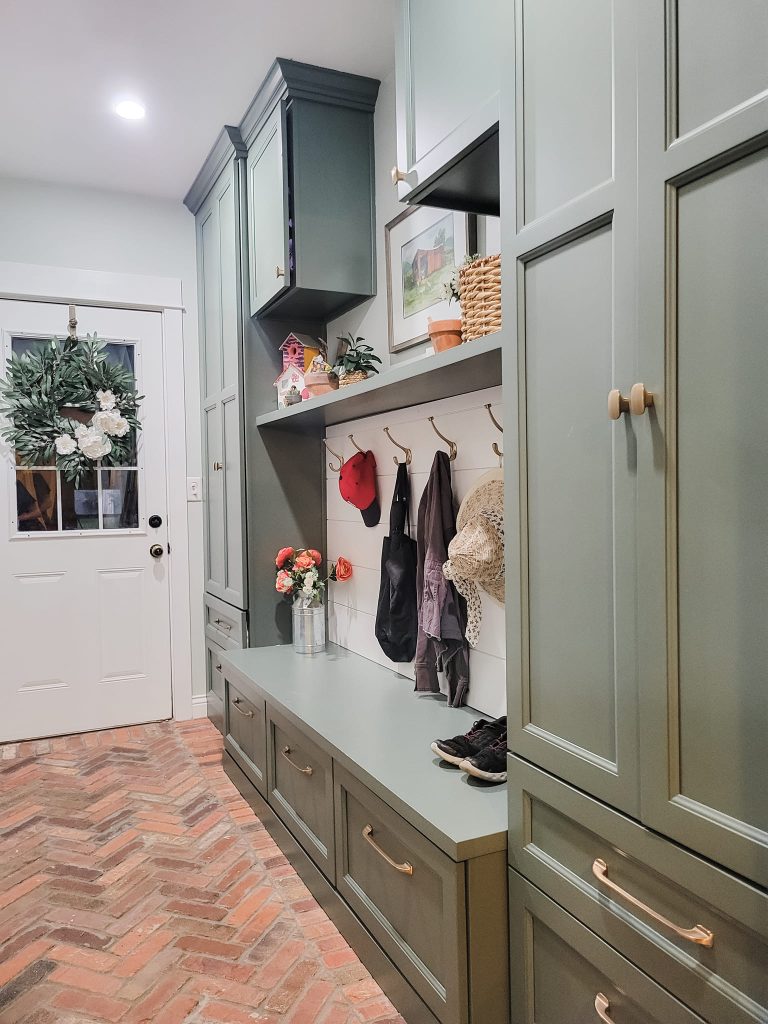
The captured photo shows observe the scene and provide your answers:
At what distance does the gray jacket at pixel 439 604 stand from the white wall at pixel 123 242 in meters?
1.97

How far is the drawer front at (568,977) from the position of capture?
3.73ft

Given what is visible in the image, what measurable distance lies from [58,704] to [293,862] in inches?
75.1

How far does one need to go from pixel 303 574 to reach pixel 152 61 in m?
1.98

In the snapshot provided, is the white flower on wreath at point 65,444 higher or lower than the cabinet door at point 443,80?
lower

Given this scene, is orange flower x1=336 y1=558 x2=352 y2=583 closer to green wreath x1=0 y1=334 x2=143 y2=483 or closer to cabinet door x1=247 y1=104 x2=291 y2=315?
cabinet door x1=247 y1=104 x2=291 y2=315

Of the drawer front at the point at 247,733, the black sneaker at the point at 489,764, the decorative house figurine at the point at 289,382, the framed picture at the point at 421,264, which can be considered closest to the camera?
the black sneaker at the point at 489,764

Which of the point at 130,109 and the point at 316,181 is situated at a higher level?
the point at 130,109

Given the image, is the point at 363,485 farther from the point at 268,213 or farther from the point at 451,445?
the point at 268,213

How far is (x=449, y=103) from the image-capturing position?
65.6 inches

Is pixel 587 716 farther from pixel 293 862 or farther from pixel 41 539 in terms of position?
pixel 41 539

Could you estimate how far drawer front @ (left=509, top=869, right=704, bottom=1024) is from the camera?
1136mm

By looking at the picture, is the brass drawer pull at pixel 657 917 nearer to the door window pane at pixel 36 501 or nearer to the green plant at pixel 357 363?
the green plant at pixel 357 363

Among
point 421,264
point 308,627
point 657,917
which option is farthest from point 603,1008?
point 421,264

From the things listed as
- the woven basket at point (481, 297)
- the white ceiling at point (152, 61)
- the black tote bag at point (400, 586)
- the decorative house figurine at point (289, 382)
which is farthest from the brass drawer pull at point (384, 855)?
the white ceiling at point (152, 61)
